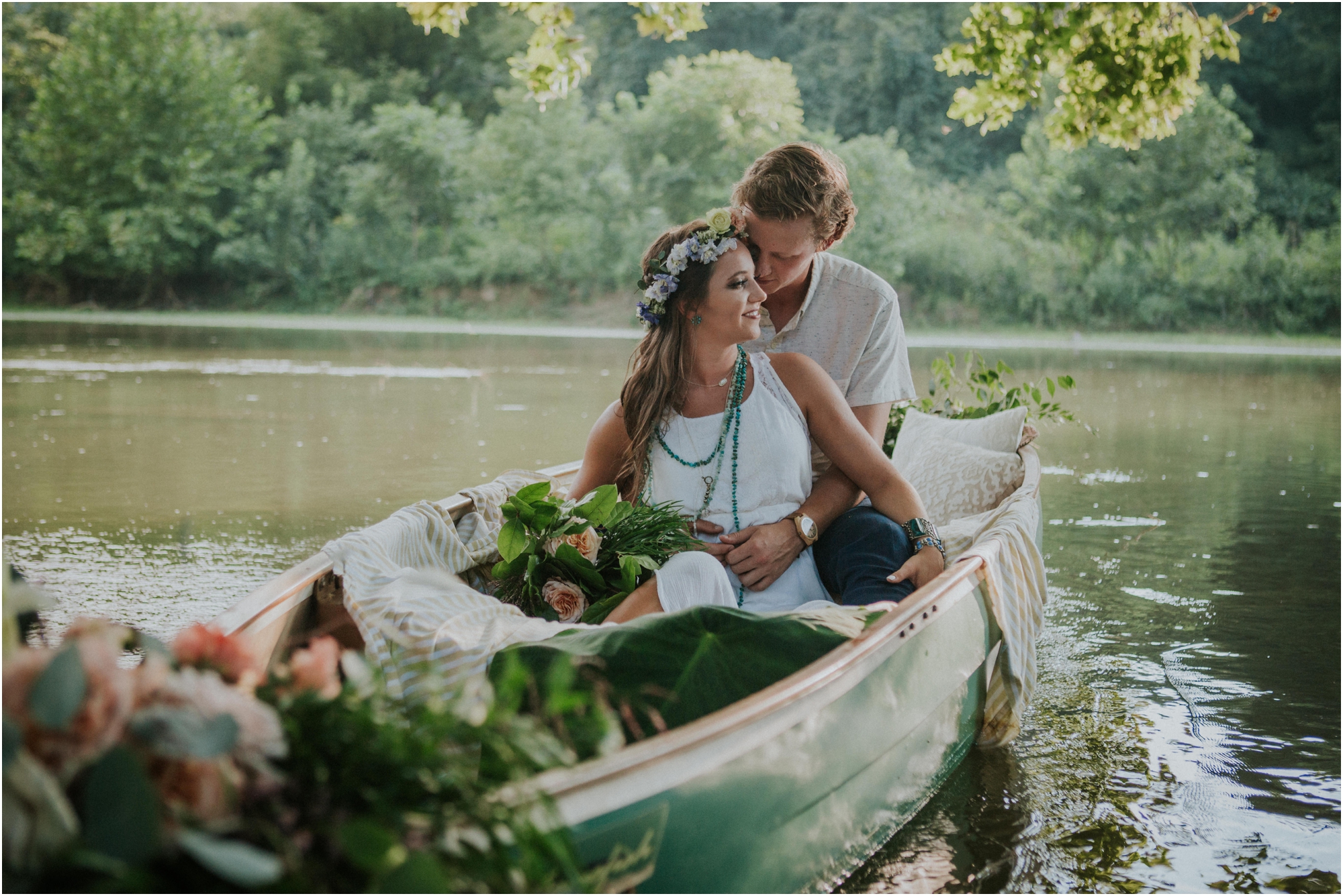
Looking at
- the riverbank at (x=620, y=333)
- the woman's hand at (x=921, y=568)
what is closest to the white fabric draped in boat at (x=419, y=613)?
the woman's hand at (x=921, y=568)

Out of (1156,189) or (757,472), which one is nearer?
(757,472)

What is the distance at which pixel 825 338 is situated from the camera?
373 cm

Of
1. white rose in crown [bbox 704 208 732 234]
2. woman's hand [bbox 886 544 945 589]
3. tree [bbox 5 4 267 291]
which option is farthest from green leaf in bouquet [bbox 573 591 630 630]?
tree [bbox 5 4 267 291]

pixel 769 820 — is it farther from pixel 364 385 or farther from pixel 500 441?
pixel 364 385

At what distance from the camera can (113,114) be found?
33.1 m

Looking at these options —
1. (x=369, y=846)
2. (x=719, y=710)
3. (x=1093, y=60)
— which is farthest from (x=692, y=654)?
(x=1093, y=60)

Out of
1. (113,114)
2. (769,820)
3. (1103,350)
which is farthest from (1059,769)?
(113,114)

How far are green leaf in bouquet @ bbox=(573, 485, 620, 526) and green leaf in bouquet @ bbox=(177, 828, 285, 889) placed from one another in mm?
1946

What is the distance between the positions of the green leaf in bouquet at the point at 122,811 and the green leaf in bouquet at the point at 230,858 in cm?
3

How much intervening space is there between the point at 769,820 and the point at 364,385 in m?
12.1

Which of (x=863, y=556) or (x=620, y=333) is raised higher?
(x=863, y=556)

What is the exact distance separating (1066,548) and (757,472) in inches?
147

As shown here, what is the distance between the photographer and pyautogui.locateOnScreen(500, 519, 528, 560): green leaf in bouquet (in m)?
2.91

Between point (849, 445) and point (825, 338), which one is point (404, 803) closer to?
point (849, 445)
